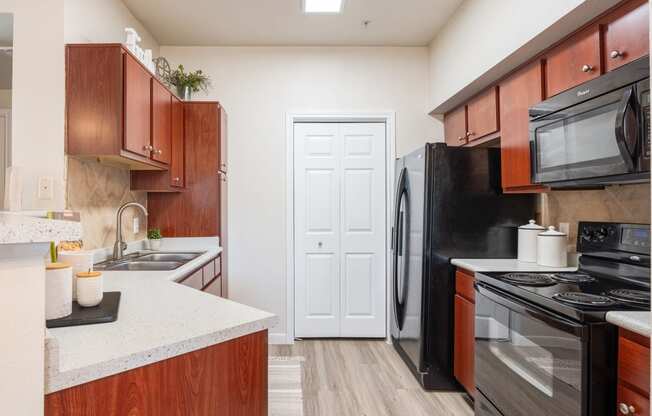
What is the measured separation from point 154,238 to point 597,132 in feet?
9.28

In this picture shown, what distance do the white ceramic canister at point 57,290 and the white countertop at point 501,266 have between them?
182 centimetres

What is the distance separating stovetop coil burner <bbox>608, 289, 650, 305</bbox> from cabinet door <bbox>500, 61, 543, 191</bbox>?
2.34 ft

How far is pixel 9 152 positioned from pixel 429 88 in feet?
9.85

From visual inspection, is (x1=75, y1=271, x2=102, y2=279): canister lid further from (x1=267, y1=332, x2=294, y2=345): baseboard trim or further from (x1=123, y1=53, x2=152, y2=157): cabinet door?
(x1=267, y1=332, x2=294, y2=345): baseboard trim

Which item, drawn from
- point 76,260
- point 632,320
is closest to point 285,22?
point 76,260

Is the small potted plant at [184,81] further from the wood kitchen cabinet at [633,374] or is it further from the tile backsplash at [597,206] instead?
the wood kitchen cabinet at [633,374]

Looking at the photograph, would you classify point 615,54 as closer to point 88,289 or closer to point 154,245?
point 88,289

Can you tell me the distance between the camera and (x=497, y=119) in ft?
8.29

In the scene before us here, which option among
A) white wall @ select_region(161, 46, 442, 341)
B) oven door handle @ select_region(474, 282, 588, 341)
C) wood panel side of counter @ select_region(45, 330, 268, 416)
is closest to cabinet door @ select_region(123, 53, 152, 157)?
white wall @ select_region(161, 46, 442, 341)

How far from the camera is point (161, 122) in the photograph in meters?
2.64

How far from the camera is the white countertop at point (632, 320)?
1.10m

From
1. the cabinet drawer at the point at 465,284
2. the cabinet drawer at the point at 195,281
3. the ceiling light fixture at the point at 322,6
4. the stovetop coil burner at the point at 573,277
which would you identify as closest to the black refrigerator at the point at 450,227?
the cabinet drawer at the point at 465,284

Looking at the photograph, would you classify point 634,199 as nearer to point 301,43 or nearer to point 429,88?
point 429,88

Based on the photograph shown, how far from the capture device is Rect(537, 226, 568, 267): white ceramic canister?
2.12 m
